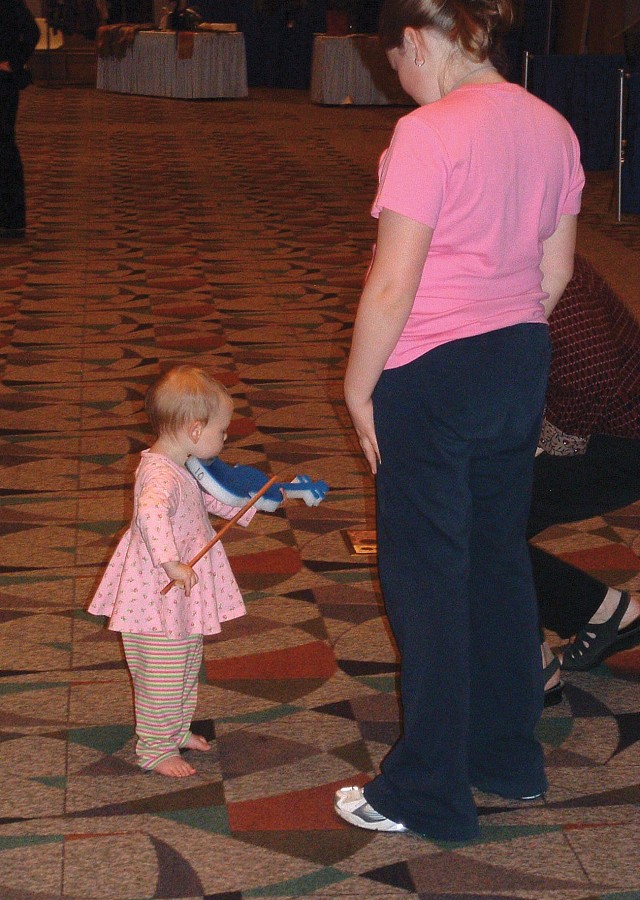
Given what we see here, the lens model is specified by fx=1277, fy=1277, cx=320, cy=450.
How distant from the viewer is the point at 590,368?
2.27 metres

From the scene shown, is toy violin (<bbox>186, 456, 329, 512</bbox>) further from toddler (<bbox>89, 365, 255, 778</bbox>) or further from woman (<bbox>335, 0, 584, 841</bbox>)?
woman (<bbox>335, 0, 584, 841</bbox>)

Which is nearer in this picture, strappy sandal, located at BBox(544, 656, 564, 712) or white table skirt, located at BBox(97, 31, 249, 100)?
strappy sandal, located at BBox(544, 656, 564, 712)

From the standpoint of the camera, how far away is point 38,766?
7.52 feet

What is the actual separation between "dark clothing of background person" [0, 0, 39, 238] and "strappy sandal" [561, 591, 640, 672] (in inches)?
216

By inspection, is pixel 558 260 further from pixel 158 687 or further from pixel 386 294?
pixel 158 687

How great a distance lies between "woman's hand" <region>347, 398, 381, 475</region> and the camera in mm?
1887

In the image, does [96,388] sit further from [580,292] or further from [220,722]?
[580,292]

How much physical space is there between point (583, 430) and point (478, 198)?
2.40 ft

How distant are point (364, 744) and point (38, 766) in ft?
1.96

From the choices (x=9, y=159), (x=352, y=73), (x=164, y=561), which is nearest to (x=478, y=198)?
(x=164, y=561)

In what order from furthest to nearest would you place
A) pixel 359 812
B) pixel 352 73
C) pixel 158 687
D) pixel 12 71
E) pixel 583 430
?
pixel 352 73
pixel 12 71
pixel 583 430
pixel 158 687
pixel 359 812

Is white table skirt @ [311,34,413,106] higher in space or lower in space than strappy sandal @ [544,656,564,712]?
higher

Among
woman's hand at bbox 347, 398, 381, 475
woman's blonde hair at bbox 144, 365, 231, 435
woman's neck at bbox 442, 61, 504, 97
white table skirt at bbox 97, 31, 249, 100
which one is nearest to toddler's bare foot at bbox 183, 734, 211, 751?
woman's blonde hair at bbox 144, 365, 231, 435

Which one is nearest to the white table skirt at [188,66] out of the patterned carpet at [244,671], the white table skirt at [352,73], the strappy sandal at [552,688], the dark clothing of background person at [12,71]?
the white table skirt at [352,73]
